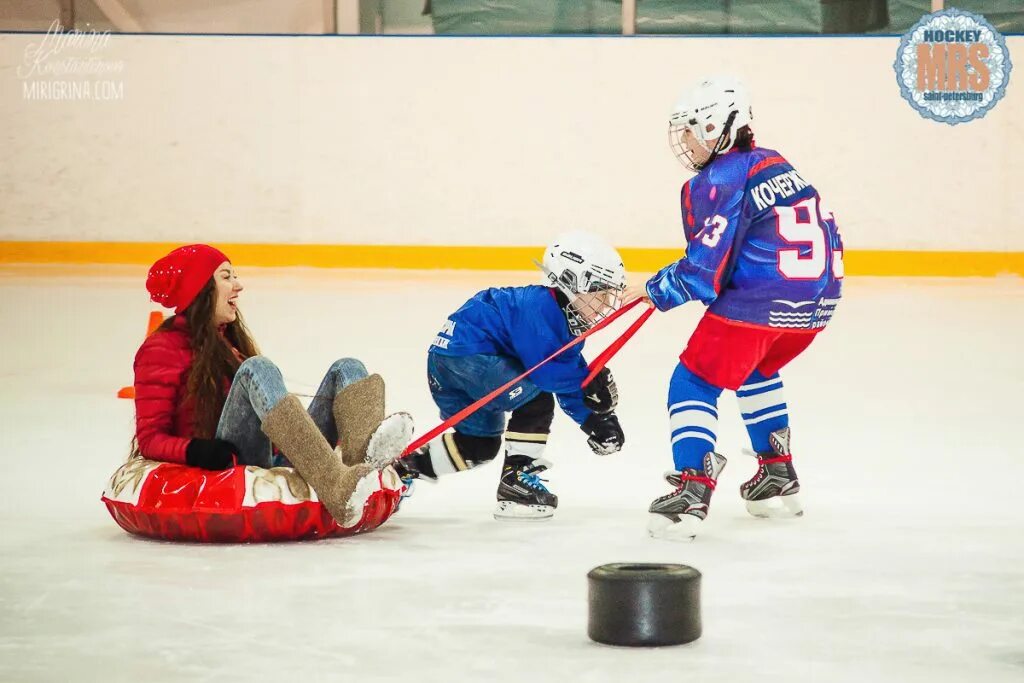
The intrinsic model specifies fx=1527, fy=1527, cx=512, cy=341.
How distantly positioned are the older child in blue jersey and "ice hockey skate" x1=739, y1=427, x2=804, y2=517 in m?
0.27

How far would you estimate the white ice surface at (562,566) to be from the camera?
230 centimetres

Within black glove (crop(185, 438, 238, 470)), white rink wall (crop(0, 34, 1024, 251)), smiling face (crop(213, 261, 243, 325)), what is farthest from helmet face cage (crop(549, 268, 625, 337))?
white rink wall (crop(0, 34, 1024, 251))

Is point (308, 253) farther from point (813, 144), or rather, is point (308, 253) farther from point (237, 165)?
point (813, 144)

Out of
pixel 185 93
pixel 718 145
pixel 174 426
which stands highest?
pixel 185 93

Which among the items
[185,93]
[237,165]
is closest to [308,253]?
[237,165]

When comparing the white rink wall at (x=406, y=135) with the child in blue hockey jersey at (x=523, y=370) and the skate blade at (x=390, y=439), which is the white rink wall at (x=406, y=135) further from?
the skate blade at (x=390, y=439)

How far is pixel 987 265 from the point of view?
33.0 ft

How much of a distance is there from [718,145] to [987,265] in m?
7.20

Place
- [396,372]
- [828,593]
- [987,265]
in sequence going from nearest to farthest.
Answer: [828,593]
[396,372]
[987,265]

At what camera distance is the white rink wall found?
10.3 m

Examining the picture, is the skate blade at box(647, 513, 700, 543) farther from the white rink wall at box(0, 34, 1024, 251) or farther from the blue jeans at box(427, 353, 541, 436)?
the white rink wall at box(0, 34, 1024, 251)

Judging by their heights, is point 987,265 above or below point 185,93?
below
